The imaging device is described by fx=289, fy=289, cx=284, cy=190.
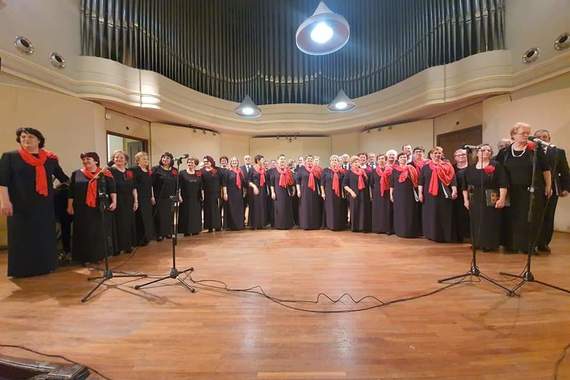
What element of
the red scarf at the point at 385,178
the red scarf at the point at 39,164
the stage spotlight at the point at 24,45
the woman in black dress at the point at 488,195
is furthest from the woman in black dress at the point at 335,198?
the stage spotlight at the point at 24,45

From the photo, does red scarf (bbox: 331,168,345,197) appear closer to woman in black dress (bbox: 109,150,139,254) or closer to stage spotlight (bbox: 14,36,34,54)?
woman in black dress (bbox: 109,150,139,254)

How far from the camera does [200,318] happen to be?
2.27m

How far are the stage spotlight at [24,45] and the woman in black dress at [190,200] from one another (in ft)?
10.4

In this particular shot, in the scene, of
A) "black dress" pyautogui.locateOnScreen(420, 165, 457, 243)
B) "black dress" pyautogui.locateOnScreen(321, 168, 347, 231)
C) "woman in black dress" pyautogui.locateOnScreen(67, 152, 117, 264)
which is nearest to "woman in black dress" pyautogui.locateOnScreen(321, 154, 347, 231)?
"black dress" pyautogui.locateOnScreen(321, 168, 347, 231)

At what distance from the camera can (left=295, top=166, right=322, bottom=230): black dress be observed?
6.24 metres

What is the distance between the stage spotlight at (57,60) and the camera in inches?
210

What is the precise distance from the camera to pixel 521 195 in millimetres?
3861

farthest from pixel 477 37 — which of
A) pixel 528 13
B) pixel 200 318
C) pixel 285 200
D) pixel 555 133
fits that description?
pixel 200 318

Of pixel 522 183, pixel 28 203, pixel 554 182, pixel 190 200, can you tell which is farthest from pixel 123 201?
pixel 554 182

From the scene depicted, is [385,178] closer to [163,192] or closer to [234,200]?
[234,200]

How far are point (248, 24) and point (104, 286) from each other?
900 cm

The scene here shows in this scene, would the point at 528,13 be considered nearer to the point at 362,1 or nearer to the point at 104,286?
the point at 362,1

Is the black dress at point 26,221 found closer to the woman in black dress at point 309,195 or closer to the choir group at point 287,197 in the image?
the choir group at point 287,197

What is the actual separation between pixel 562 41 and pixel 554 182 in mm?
3441
